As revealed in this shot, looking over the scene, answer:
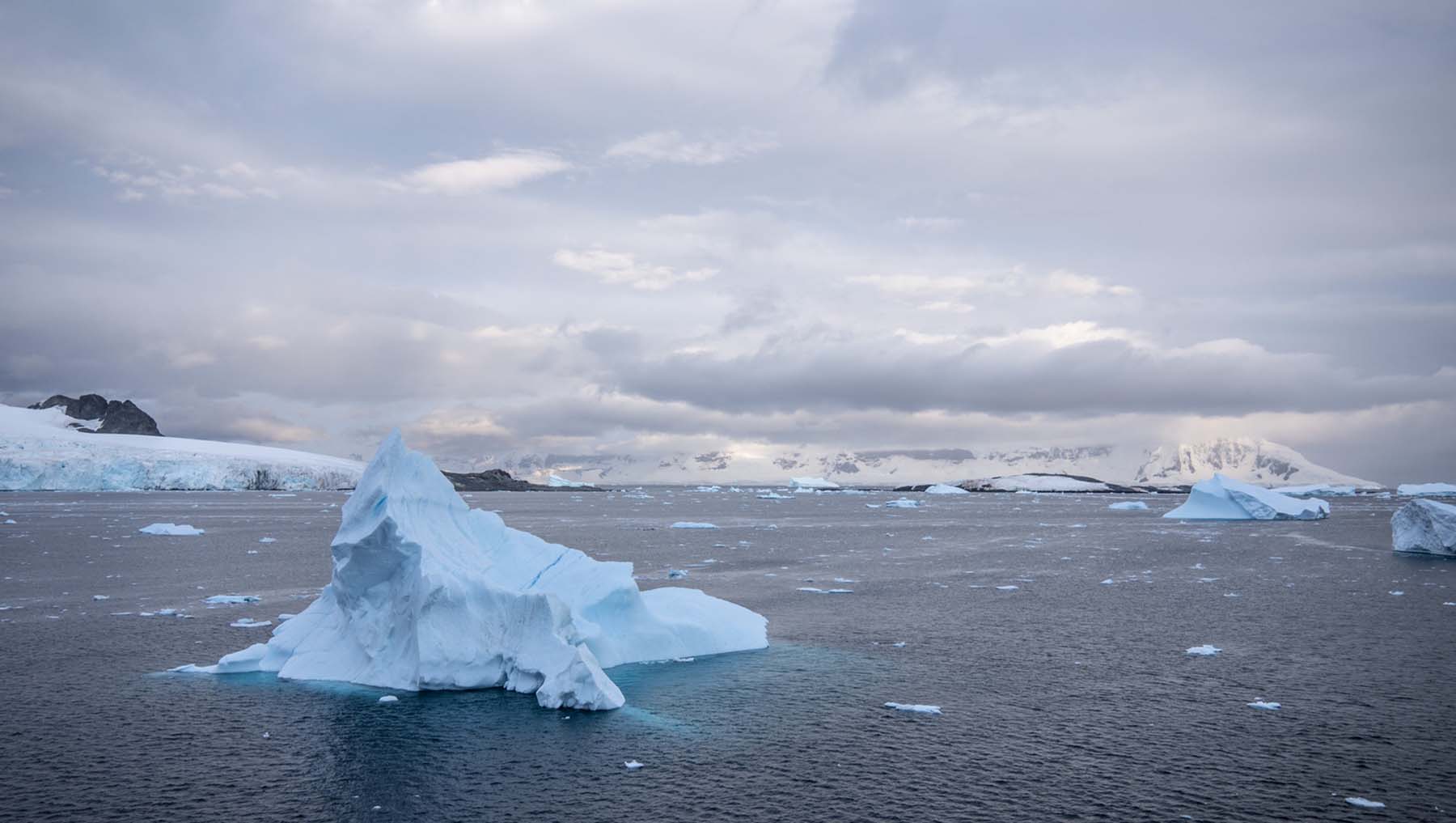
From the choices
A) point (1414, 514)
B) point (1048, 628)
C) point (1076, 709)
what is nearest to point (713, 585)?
point (1048, 628)

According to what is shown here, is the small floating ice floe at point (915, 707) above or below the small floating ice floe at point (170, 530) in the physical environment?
above

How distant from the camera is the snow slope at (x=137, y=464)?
100m

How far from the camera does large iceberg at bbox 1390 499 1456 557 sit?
35250 mm

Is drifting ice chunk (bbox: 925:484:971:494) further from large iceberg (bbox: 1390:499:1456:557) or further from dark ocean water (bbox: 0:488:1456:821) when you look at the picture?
dark ocean water (bbox: 0:488:1456:821)

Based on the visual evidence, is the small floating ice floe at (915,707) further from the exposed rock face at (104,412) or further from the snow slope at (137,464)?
the exposed rock face at (104,412)

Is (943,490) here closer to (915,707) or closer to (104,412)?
(104,412)

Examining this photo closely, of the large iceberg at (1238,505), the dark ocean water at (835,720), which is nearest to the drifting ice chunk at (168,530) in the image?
the dark ocean water at (835,720)

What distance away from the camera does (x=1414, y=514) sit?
119 ft

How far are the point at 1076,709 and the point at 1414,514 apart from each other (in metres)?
32.1

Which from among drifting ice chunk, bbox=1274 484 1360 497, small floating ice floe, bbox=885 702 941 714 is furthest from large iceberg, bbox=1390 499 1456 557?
drifting ice chunk, bbox=1274 484 1360 497

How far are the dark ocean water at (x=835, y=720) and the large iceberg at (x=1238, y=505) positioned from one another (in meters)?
38.3

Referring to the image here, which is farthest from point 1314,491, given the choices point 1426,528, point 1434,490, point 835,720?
point 835,720

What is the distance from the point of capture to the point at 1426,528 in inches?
1410

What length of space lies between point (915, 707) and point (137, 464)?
11685 cm
